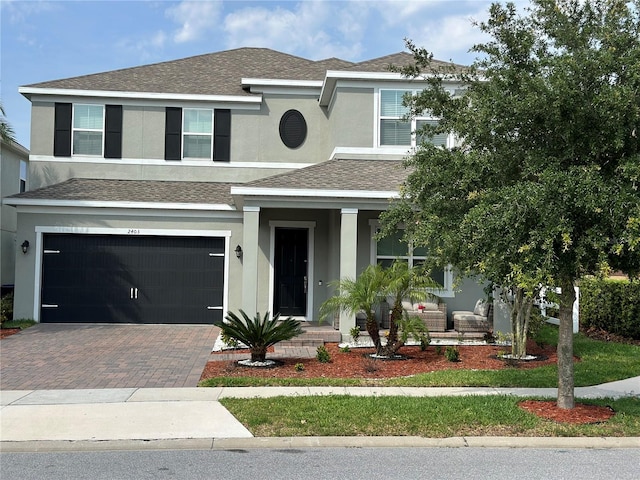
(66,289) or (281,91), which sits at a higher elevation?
(281,91)

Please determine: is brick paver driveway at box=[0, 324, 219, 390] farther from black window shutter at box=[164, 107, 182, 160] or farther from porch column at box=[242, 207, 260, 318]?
black window shutter at box=[164, 107, 182, 160]

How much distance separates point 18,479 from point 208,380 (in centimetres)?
433

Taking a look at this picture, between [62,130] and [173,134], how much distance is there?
10.8 ft

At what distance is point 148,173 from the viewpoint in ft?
61.9

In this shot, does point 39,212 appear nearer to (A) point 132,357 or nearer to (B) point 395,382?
(A) point 132,357

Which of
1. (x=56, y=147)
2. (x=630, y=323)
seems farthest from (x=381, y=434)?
(x=56, y=147)

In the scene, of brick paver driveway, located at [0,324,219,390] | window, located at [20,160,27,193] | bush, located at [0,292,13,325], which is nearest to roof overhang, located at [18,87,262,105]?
window, located at [20,160,27,193]

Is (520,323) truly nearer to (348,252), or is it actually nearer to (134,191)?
(348,252)

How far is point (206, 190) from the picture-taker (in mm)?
18219

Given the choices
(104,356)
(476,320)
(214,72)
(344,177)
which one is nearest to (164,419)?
(104,356)

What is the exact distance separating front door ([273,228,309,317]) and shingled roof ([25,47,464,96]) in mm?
4852

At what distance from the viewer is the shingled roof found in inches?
738

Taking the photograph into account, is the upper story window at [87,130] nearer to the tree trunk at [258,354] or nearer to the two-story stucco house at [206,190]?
the two-story stucco house at [206,190]

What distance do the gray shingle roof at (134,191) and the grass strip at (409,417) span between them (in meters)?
9.56
